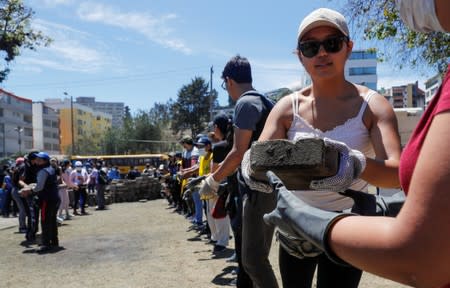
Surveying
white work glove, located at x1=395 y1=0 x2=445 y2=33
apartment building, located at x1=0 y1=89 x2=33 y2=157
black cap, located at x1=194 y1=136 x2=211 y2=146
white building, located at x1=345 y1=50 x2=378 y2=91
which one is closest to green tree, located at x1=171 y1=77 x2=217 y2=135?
apartment building, located at x1=0 y1=89 x2=33 y2=157

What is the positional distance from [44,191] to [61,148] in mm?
108313

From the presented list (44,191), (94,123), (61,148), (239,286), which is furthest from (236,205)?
(94,123)

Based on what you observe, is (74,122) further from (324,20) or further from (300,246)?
(300,246)

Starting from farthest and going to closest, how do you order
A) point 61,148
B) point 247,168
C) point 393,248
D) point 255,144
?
point 61,148
point 247,168
point 255,144
point 393,248

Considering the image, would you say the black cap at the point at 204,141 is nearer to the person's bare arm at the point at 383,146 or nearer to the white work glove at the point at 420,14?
the person's bare arm at the point at 383,146

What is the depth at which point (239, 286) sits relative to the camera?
12.5 ft

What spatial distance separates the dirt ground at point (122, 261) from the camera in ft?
18.6

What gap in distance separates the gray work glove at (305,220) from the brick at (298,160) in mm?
86

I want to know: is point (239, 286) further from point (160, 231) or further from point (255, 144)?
point (160, 231)

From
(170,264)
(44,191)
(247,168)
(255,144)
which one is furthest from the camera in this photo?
(44,191)

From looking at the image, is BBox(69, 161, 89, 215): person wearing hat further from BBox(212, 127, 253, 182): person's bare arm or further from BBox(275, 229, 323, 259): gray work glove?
BBox(275, 229, 323, 259): gray work glove

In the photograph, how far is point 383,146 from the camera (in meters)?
2.03

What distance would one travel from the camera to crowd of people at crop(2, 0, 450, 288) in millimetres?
850

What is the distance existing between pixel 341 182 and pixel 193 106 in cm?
7021
